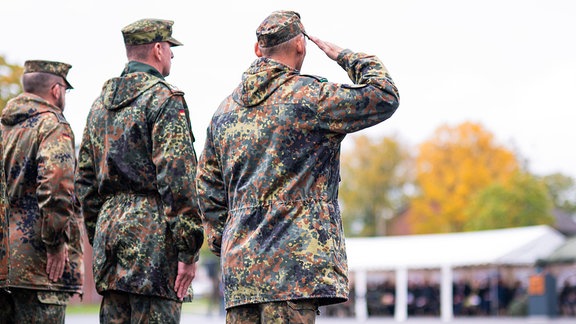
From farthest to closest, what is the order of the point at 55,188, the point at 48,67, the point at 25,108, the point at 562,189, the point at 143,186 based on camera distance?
the point at 562,189 → the point at 48,67 → the point at 25,108 → the point at 55,188 → the point at 143,186

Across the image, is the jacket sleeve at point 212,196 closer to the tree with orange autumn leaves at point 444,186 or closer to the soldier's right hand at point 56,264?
the soldier's right hand at point 56,264

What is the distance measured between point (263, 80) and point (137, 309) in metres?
1.57

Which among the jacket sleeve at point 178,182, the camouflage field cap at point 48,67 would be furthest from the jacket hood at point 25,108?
the jacket sleeve at point 178,182

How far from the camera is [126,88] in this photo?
6.09 metres

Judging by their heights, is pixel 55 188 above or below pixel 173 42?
below

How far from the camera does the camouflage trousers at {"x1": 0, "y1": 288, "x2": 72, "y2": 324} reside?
688 centimetres

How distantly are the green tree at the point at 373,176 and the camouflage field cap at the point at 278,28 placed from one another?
80773 mm

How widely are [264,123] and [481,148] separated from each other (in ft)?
228

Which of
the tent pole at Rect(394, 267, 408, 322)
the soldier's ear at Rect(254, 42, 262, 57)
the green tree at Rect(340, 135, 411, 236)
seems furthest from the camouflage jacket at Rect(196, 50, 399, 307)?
the green tree at Rect(340, 135, 411, 236)

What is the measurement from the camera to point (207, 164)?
209 inches

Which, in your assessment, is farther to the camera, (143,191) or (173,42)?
(173,42)

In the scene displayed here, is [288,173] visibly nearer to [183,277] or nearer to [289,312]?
[289,312]

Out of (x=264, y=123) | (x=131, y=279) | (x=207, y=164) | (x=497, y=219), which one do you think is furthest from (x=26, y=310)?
(x=497, y=219)

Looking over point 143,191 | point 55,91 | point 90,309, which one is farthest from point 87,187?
point 90,309
